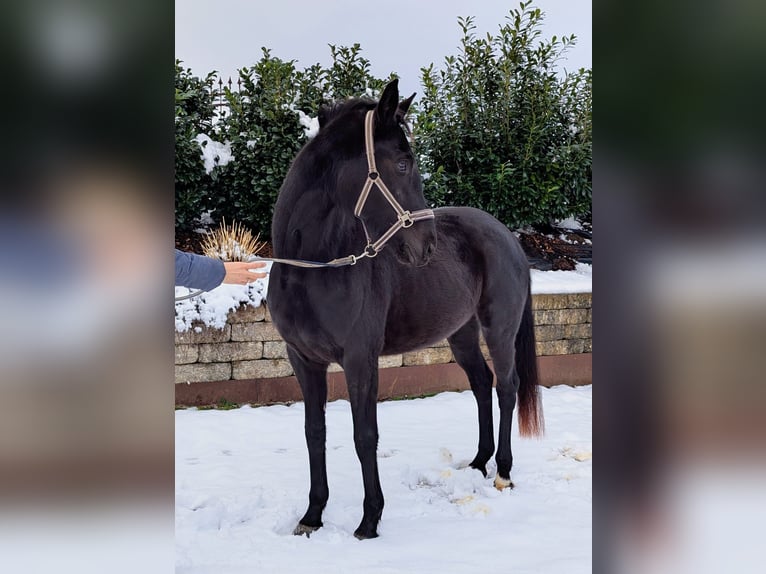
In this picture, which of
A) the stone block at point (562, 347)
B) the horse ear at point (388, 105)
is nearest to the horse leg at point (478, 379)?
the horse ear at point (388, 105)

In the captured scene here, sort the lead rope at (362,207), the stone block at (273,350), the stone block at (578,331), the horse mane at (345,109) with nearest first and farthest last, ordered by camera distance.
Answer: the lead rope at (362,207)
the horse mane at (345,109)
the stone block at (273,350)
the stone block at (578,331)

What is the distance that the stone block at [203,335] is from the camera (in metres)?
4.42

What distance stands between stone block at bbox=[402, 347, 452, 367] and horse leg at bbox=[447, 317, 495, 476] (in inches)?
53.4

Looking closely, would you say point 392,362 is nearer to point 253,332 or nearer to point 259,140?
point 253,332

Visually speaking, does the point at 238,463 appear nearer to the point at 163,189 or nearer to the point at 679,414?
the point at 163,189

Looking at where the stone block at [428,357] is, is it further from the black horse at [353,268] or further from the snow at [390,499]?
the black horse at [353,268]

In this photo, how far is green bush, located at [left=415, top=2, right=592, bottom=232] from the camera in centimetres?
599

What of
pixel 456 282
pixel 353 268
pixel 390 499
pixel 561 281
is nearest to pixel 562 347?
pixel 561 281

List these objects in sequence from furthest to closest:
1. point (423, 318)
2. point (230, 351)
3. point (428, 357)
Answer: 1. point (428, 357)
2. point (230, 351)
3. point (423, 318)

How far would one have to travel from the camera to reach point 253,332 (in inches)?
181

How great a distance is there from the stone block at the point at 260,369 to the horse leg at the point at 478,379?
157 cm

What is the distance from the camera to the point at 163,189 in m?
0.80

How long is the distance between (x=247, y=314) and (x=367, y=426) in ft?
7.38

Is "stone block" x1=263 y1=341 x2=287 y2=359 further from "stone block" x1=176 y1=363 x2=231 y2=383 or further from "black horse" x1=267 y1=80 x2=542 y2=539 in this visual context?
"black horse" x1=267 y1=80 x2=542 y2=539
